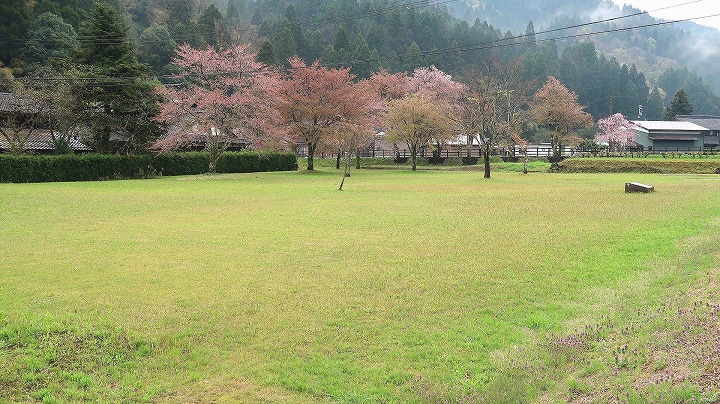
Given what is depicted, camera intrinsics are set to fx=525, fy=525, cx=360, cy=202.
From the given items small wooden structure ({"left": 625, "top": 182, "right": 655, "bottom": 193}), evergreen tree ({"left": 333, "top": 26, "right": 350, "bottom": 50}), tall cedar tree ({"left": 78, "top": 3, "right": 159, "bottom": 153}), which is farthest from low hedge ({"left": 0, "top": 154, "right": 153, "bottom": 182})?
evergreen tree ({"left": 333, "top": 26, "right": 350, "bottom": 50})

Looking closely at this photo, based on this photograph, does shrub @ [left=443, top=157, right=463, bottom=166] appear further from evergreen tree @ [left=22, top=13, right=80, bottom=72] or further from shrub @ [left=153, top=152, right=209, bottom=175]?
evergreen tree @ [left=22, top=13, right=80, bottom=72]

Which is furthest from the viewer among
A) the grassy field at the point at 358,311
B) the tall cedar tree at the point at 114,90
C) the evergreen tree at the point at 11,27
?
the evergreen tree at the point at 11,27

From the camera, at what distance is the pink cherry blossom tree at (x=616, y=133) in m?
66.6

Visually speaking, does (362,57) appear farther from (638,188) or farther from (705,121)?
(638,188)

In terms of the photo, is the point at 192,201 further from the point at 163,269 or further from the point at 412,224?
the point at 163,269

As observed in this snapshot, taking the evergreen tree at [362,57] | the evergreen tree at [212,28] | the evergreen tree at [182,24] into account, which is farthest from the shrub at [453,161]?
the evergreen tree at [182,24]

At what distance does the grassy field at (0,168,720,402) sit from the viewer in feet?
A: 15.8

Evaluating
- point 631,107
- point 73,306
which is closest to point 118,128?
point 73,306

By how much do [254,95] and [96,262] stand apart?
1198 inches

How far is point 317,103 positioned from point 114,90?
47.8 ft

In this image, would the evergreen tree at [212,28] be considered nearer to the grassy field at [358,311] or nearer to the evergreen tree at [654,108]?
the grassy field at [358,311]

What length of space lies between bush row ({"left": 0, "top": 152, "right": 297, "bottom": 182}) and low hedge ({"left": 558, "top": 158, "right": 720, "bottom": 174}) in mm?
27562

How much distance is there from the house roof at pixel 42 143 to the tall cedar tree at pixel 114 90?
2.42 meters

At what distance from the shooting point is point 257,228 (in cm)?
1366
